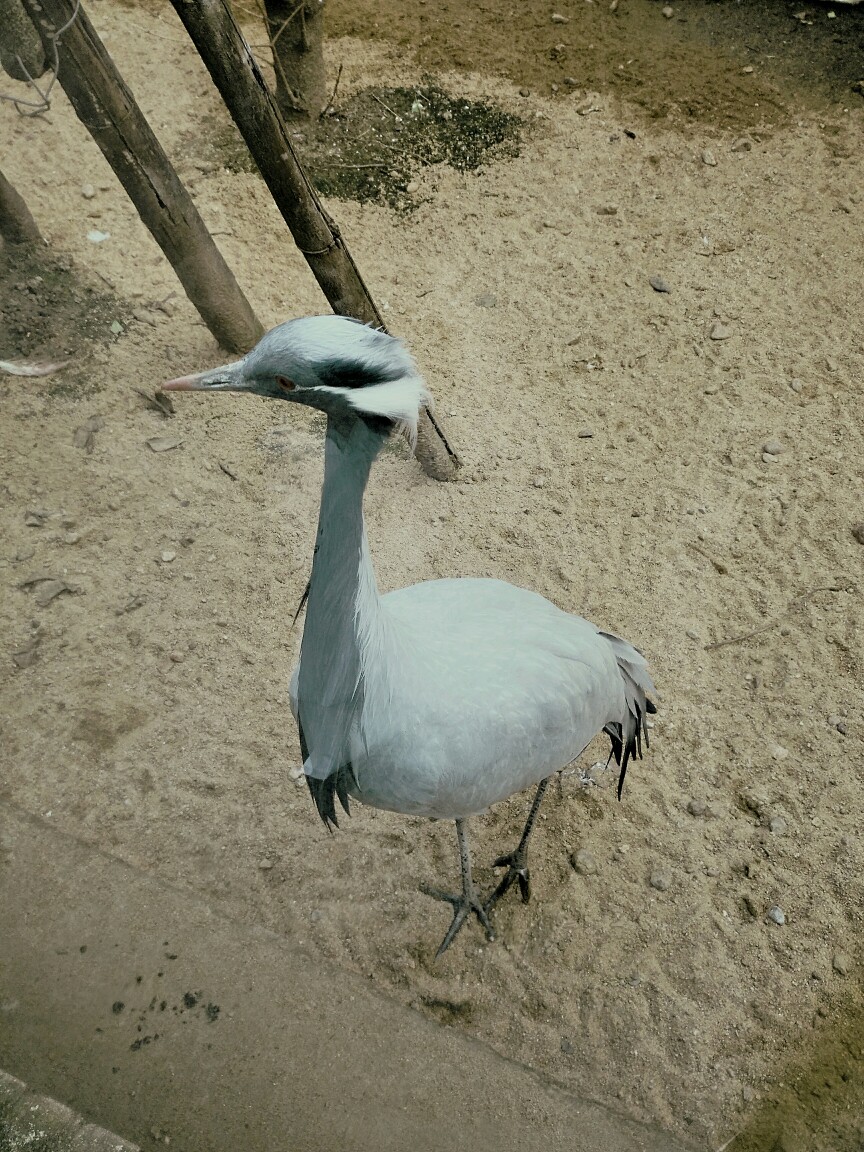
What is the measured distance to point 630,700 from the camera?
3166 millimetres

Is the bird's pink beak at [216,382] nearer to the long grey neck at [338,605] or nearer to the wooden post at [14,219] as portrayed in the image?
the long grey neck at [338,605]

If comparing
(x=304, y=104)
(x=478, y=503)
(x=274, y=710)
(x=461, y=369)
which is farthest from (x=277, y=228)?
(x=274, y=710)

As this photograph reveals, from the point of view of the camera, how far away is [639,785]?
138 inches

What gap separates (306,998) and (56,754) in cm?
149

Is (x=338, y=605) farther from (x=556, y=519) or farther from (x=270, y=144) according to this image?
(x=556, y=519)

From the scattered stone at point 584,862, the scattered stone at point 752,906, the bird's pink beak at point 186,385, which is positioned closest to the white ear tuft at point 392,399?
the bird's pink beak at point 186,385

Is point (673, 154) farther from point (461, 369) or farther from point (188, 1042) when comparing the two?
point (188, 1042)

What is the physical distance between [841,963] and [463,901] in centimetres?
139

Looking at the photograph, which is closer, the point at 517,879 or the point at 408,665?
the point at 408,665

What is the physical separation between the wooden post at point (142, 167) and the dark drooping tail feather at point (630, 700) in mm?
2940

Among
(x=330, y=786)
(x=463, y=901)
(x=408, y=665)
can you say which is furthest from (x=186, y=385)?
(x=463, y=901)

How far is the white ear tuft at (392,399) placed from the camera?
6.04ft

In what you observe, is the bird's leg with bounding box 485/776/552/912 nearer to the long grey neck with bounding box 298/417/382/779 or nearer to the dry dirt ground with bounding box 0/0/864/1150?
the dry dirt ground with bounding box 0/0/864/1150

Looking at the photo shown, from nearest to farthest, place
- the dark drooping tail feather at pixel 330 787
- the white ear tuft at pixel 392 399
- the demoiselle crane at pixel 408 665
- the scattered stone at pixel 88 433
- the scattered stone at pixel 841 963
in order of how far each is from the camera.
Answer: the white ear tuft at pixel 392 399 → the demoiselle crane at pixel 408 665 → the dark drooping tail feather at pixel 330 787 → the scattered stone at pixel 841 963 → the scattered stone at pixel 88 433
